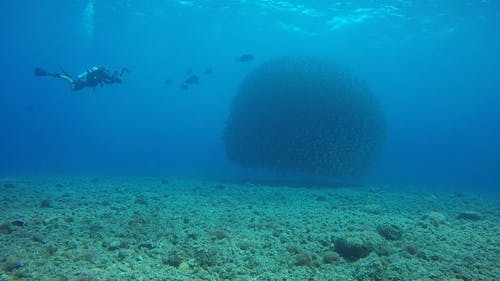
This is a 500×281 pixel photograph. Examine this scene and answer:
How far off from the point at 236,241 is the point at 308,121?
938 centimetres

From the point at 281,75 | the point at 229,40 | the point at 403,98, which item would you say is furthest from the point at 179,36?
the point at 403,98

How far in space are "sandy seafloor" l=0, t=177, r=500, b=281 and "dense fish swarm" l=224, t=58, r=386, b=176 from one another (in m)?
4.76

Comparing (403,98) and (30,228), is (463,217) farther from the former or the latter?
(403,98)

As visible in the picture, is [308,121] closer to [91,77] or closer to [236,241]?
[91,77]

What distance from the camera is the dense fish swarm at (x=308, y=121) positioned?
14.6 meters

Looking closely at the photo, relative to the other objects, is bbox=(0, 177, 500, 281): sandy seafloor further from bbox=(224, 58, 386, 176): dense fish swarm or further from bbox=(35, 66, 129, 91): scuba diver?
bbox=(224, 58, 386, 176): dense fish swarm

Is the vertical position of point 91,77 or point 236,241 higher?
point 91,77

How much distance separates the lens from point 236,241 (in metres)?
6.27

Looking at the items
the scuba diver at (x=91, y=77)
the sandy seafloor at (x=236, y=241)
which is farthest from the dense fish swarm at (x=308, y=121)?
the scuba diver at (x=91, y=77)

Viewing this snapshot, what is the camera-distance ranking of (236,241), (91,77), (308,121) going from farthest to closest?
(308,121)
(91,77)
(236,241)

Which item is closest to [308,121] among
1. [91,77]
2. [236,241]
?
[91,77]

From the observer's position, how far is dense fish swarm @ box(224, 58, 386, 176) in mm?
14555

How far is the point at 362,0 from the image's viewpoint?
24.6m

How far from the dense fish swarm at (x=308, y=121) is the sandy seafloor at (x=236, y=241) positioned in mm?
4763
